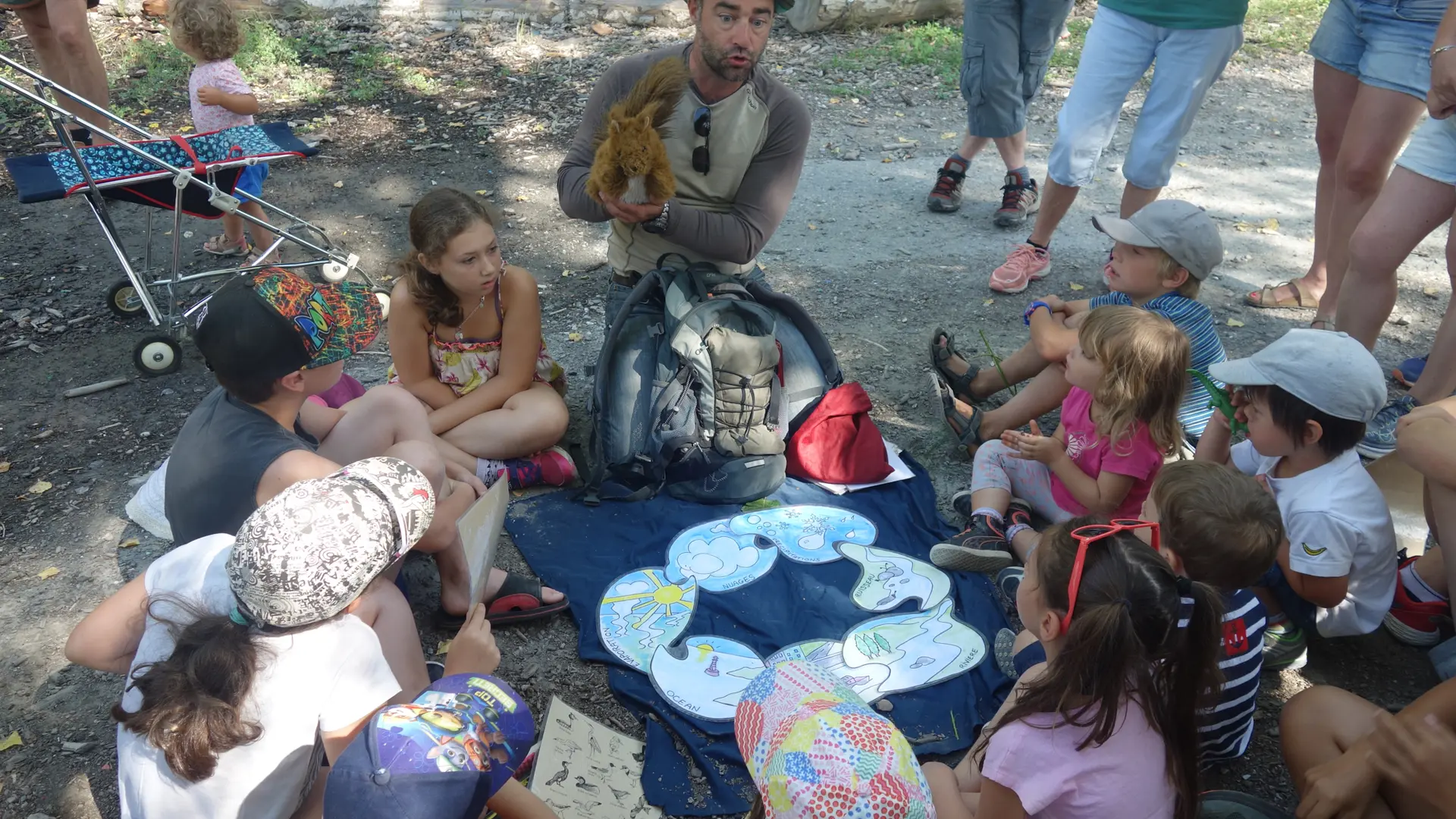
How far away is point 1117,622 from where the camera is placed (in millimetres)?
1769

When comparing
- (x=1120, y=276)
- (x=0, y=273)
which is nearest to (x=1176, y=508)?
(x=1120, y=276)

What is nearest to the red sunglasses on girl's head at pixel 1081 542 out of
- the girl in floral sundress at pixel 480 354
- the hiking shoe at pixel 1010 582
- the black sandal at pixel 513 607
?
the hiking shoe at pixel 1010 582

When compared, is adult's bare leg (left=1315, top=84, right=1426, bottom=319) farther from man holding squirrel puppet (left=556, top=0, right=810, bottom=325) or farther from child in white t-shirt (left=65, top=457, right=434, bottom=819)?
child in white t-shirt (left=65, top=457, right=434, bottom=819)

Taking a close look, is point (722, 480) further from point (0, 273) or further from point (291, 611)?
point (0, 273)

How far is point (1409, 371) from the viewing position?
3.99 m

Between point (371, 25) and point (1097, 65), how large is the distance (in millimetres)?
5600

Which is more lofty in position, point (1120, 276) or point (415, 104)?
point (1120, 276)

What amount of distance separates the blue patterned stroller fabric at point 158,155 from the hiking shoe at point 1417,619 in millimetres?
4350

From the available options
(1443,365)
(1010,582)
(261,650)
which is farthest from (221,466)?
(1443,365)

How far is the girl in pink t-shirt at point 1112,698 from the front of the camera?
1.79 metres

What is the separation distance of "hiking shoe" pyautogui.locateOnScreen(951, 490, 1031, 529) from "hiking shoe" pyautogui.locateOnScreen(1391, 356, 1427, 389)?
1.91 m

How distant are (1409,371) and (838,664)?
2894 mm

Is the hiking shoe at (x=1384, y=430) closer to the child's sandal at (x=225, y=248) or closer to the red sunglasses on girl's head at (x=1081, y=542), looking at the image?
the red sunglasses on girl's head at (x=1081, y=542)

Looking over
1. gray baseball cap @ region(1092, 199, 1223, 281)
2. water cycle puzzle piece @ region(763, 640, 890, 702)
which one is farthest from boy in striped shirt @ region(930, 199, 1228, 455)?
water cycle puzzle piece @ region(763, 640, 890, 702)
